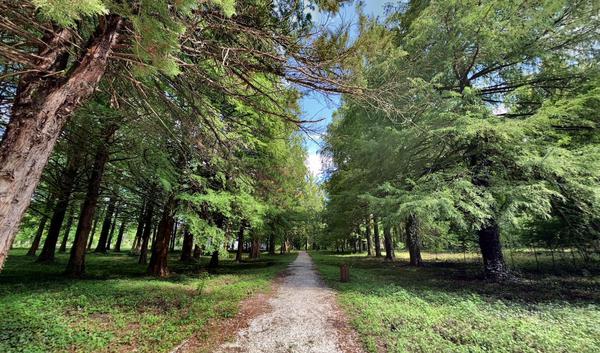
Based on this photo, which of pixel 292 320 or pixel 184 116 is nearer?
pixel 184 116

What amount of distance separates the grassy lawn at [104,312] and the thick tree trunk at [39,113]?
2.72m

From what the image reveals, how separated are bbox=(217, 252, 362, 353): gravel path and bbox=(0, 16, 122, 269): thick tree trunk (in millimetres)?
3291

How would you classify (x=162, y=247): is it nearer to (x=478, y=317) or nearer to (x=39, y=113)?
(x=39, y=113)

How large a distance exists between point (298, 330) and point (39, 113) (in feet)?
16.1

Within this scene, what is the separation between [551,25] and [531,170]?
4569mm

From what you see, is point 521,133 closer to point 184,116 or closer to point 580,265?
point 184,116

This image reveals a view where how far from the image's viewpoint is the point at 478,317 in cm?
525

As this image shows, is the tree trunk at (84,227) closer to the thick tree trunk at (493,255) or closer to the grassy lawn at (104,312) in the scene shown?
the grassy lawn at (104,312)

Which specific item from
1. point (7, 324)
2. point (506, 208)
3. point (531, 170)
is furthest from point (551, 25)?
point (7, 324)

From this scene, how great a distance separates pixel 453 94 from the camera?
7.61 meters

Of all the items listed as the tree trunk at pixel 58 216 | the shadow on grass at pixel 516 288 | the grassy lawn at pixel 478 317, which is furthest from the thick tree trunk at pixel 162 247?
the grassy lawn at pixel 478 317

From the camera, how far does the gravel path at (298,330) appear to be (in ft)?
13.8

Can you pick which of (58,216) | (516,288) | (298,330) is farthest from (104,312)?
(516,288)

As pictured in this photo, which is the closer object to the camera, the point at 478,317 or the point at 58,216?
the point at 478,317
